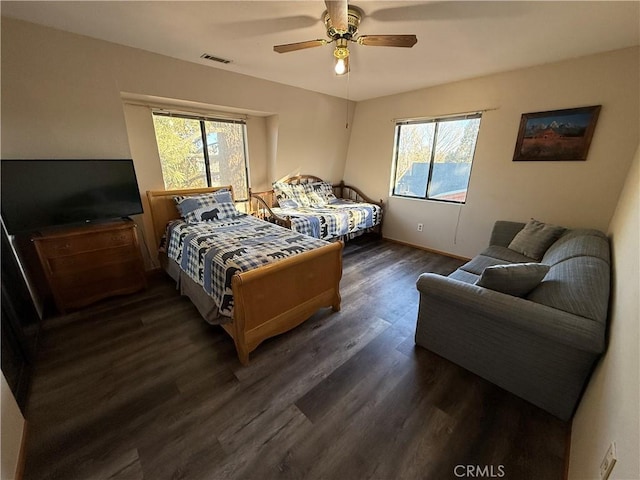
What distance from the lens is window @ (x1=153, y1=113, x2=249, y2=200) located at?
10.4 ft

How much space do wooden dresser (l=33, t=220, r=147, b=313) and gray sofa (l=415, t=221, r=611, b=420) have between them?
2750 mm

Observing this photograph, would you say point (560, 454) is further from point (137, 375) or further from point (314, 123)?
point (314, 123)

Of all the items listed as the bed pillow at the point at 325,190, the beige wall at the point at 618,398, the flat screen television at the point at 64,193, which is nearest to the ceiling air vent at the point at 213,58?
the flat screen television at the point at 64,193

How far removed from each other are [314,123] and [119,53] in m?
2.53

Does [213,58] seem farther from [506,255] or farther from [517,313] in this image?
[506,255]

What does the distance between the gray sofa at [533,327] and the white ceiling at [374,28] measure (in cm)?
170

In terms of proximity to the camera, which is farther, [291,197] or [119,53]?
[291,197]

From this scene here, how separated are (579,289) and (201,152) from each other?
3.96 m

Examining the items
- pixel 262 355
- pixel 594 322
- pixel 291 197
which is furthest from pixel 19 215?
pixel 594 322

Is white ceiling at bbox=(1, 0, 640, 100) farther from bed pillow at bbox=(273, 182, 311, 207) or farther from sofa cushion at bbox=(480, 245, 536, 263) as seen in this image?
sofa cushion at bbox=(480, 245, 536, 263)

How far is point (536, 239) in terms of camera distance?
8.49 ft

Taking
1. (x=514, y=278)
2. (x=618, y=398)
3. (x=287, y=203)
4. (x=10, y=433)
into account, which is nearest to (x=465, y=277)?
(x=514, y=278)

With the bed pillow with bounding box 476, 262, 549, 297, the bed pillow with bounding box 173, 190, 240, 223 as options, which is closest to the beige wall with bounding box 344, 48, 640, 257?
the bed pillow with bounding box 476, 262, 549, 297

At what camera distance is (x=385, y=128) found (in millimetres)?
4230
